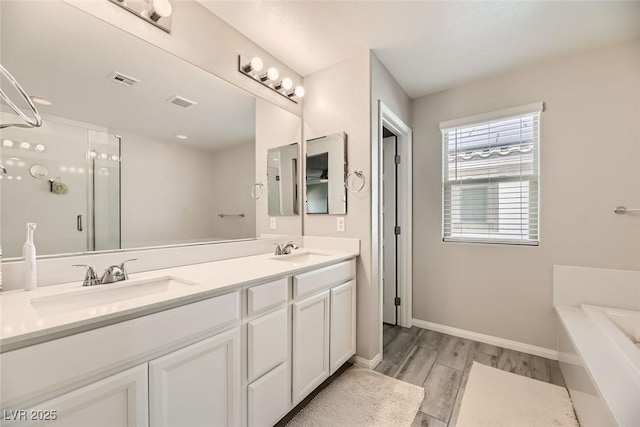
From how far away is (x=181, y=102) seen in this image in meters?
1.59

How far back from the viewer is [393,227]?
2.87 m

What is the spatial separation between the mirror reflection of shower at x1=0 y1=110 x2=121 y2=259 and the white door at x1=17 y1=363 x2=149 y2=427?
2.20 feet

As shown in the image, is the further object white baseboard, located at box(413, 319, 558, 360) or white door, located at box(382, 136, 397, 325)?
white door, located at box(382, 136, 397, 325)

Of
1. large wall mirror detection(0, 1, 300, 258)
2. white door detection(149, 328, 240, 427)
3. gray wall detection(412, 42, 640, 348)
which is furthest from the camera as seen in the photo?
gray wall detection(412, 42, 640, 348)

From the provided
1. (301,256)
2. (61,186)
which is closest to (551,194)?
(301,256)

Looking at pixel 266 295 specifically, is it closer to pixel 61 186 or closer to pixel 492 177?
pixel 61 186

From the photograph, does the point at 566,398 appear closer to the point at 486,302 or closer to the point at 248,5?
the point at 486,302

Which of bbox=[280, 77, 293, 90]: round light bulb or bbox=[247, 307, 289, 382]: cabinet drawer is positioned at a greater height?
bbox=[280, 77, 293, 90]: round light bulb

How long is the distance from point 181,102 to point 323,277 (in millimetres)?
1404

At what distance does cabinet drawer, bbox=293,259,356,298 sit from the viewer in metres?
1.50

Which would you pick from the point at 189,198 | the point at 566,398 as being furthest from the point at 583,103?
the point at 189,198

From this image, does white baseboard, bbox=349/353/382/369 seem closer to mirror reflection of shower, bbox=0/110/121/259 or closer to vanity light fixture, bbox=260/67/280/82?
mirror reflection of shower, bbox=0/110/121/259

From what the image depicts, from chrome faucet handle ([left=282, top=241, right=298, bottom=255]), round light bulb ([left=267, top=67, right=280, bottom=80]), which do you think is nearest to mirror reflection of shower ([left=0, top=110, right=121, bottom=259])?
chrome faucet handle ([left=282, top=241, right=298, bottom=255])

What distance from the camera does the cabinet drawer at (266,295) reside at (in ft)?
4.04
